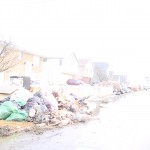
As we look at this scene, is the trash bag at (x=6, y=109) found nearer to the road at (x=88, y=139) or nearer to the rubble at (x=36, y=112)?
the rubble at (x=36, y=112)

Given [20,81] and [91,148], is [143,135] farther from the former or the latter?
[20,81]

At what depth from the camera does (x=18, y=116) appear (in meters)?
15.7

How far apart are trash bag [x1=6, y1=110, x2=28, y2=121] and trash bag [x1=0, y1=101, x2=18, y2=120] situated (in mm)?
185

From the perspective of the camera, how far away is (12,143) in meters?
11.2

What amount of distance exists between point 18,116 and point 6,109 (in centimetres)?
68

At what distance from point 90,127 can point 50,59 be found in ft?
134

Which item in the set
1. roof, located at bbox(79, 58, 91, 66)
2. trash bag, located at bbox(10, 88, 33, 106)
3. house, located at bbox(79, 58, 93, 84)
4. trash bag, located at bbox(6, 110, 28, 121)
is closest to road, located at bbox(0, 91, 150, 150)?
trash bag, located at bbox(6, 110, 28, 121)

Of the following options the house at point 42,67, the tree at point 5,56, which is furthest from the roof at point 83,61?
the tree at point 5,56

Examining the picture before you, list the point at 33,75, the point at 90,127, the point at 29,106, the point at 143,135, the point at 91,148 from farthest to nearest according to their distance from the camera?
the point at 33,75 → the point at 29,106 → the point at 90,127 → the point at 143,135 → the point at 91,148

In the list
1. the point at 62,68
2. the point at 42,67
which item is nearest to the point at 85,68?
the point at 62,68

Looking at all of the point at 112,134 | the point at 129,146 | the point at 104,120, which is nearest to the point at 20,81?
the point at 104,120

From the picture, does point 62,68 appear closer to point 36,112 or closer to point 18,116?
point 36,112

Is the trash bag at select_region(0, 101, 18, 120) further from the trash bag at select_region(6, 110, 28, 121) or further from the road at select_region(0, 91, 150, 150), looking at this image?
the road at select_region(0, 91, 150, 150)

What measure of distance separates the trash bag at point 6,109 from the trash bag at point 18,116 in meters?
0.19
